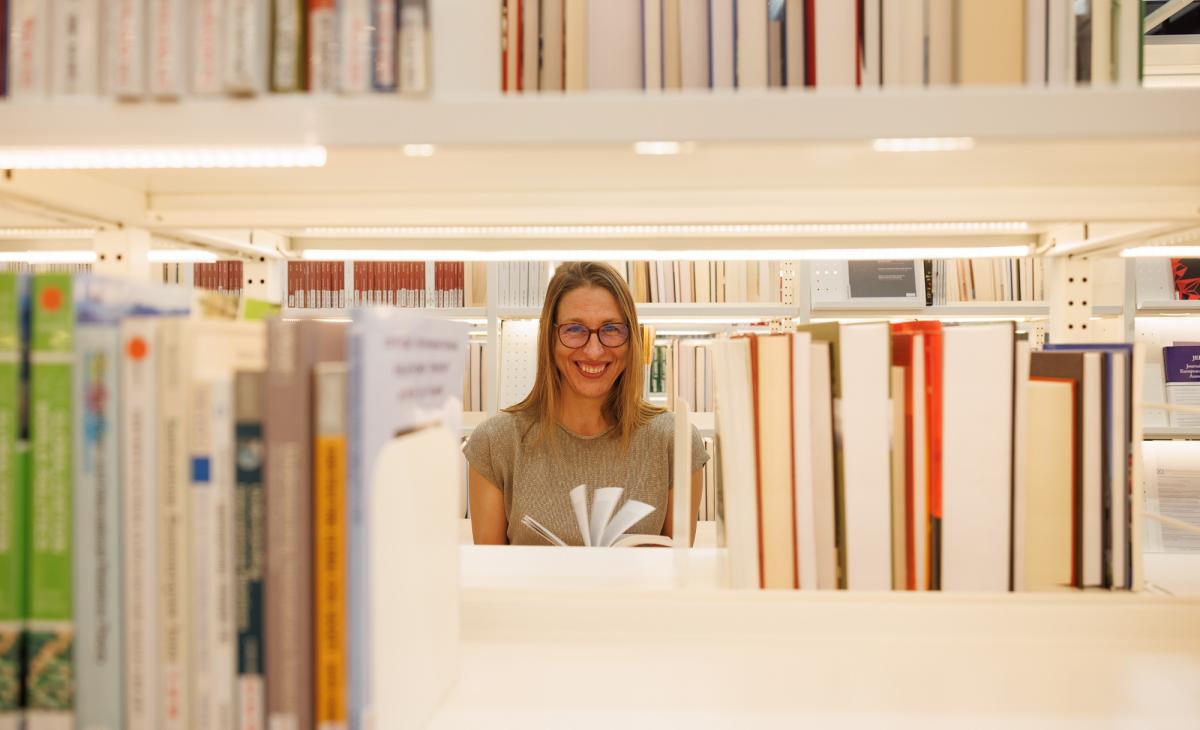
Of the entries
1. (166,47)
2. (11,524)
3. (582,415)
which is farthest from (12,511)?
(582,415)

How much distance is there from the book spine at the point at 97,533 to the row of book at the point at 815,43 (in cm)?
55

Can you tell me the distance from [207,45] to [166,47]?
0.10 feet

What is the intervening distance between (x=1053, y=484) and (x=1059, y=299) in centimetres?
42

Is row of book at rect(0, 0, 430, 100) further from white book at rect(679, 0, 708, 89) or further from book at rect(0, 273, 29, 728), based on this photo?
white book at rect(679, 0, 708, 89)

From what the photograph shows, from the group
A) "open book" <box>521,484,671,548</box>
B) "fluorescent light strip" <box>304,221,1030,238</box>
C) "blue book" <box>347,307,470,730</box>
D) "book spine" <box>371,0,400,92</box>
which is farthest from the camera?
"open book" <box>521,484,671,548</box>

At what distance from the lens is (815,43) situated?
0.75 m

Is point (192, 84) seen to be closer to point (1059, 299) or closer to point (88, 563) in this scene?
point (88, 563)

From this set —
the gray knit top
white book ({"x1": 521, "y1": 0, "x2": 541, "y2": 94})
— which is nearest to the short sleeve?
the gray knit top

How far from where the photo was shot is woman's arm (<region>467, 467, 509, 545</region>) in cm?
170

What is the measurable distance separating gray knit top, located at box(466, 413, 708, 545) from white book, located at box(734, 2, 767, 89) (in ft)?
3.34

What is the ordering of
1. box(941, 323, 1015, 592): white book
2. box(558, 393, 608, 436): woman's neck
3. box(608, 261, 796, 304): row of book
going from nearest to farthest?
box(941, 323, 1015, 592): white book < box(558, 393, 608, 436): woman's neck < box(608, 261, 796, 304): row of book

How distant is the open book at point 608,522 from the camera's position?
53.8 inches

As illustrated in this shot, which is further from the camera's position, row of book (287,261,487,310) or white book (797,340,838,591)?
row of book (287,261,487,310)

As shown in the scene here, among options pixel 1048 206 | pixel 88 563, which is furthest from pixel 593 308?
pixel 88 563
